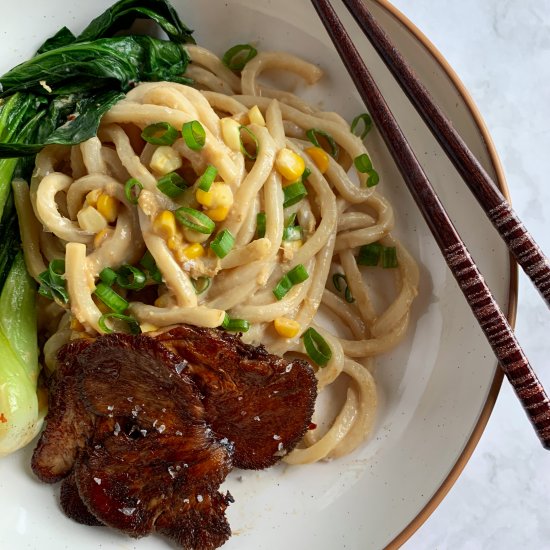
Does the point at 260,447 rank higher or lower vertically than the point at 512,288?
lower

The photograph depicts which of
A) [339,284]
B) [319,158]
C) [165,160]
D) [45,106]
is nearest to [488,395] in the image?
[339,284]

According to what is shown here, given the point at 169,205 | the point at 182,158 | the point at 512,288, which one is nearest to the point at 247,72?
the point at 182,158

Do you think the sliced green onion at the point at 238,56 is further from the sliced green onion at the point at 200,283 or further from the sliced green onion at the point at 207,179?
the sliced green onion at the point at 200,283

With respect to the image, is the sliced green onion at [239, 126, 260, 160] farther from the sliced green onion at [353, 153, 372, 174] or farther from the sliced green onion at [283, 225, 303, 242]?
the sliced green onion at [353, 153, 372, 174]

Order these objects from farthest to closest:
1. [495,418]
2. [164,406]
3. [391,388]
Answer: [495,418]
[391,388]
[164,406]

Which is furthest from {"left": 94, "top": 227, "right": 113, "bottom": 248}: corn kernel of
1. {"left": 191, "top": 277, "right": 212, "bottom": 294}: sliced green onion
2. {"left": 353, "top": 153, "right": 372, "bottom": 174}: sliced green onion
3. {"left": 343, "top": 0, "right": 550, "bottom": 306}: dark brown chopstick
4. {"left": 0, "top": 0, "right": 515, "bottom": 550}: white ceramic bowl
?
{"left": 343, "top": 0, "right": 550, "bottom": 306}: dark brown chopstick

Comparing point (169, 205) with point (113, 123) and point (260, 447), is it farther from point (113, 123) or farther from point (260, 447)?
point (260, 447)

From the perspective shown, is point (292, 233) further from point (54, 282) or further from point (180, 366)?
point (54, 282)

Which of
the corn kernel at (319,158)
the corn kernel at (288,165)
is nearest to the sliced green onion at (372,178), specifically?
the corn kernel at (319,158)
